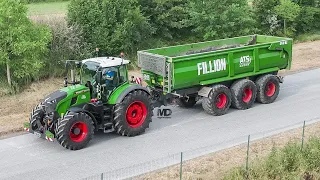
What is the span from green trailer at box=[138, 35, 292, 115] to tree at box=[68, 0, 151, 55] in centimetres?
526

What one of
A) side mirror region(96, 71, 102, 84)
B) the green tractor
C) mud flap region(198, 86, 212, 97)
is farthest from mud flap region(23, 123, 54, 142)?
mud flap region(198, 86, 212, 97)

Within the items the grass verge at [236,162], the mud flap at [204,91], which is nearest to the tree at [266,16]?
the mud flap at [204,91]

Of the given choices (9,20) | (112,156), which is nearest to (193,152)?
(112,156)

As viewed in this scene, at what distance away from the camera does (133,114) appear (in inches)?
Result: 565

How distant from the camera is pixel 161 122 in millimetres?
A: 15672

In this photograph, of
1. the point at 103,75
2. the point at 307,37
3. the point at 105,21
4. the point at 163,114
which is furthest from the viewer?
the point at 307,37

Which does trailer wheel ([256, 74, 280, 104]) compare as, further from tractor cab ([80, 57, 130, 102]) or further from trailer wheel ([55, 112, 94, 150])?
trailer wheel ([55, 112, 94, 150])

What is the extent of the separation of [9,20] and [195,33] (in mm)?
12389

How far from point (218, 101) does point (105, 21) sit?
7697mm

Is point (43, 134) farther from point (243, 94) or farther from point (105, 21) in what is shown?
point (105, 21)

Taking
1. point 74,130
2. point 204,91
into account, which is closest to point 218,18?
point 204,91

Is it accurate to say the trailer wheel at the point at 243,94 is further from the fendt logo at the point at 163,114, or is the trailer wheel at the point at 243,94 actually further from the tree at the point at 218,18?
the tree at the point at 218,18

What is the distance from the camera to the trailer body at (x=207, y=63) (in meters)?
15.2

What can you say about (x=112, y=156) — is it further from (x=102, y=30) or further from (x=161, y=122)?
(x=102, y=30)
